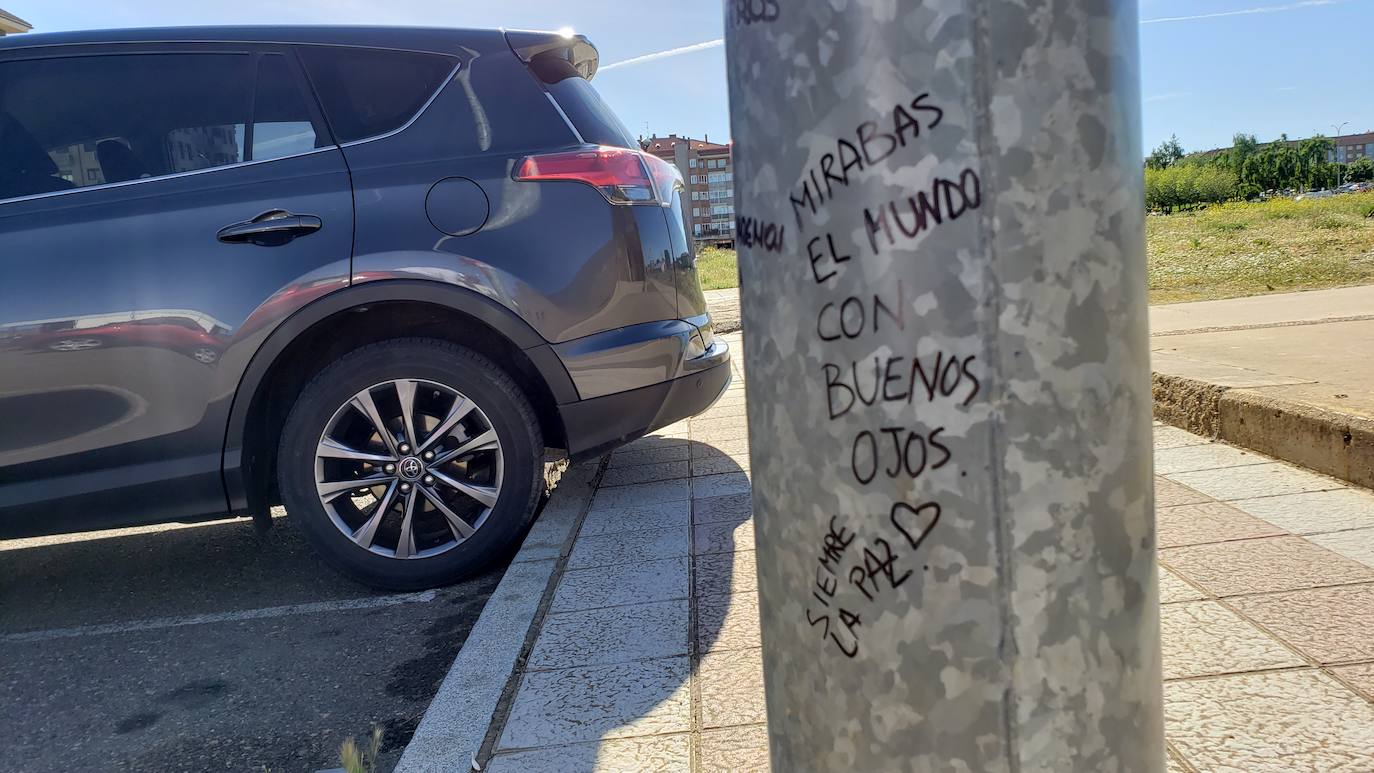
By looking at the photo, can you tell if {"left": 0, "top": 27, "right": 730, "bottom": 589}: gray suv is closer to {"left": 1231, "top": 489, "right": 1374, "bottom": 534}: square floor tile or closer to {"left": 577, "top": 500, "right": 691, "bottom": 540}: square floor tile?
{"left": 577, "top": 500, "right": 691, "bottom": 540}: square floor tile

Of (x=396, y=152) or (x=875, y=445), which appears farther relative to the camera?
(x=396, y=152)

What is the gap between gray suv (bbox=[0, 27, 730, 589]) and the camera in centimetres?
352

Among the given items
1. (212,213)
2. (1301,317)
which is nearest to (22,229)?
(212,213)

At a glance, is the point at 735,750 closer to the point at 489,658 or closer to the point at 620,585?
the point at 489,658

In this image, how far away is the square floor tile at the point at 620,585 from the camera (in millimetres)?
3146

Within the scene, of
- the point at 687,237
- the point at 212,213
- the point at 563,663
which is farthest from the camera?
the point at 687,237

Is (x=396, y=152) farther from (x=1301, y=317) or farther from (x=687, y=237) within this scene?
(x=1301, y=317)

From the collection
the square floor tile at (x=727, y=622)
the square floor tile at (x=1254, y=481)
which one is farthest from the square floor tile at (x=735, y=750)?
the square floor tile at (x=1254, y=481)

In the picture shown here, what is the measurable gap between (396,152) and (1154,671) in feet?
11.0

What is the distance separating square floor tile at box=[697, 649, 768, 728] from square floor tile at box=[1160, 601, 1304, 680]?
94 cm

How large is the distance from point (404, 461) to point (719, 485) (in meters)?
1.37

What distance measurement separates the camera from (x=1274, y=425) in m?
4.03

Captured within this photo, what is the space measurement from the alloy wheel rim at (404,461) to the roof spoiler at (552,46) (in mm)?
1293

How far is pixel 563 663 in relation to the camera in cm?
274
